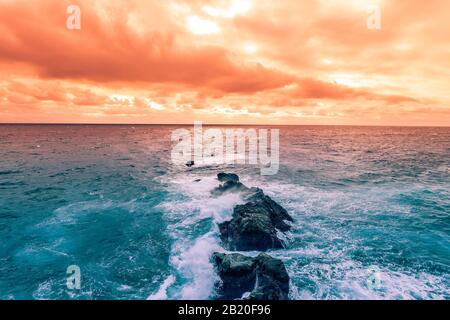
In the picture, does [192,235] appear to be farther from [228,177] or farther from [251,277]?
[228,177]

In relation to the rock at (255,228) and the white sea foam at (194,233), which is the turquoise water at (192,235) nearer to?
the white sea foam at (194,233)

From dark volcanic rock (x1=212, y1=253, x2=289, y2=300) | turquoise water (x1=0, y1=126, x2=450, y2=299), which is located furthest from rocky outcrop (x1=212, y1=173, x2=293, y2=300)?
turquoise water (x1=0, y1=126, x2=450, y2=299)

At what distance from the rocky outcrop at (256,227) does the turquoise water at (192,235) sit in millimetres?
1057

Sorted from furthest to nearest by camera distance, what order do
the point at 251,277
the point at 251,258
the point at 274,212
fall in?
the point at 274,212 < the point at 251,258 < the point at 251,277

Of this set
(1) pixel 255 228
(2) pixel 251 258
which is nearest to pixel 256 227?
(1) pixel 255 228

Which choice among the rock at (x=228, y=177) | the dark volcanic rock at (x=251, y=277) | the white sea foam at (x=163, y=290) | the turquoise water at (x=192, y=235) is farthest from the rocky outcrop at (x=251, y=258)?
the rock at (x=228, y=177)

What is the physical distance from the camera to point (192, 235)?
21.6m

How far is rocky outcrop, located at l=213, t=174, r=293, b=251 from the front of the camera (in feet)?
62.6

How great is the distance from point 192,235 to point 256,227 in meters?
5.79

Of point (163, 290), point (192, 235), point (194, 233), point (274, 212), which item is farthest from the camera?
point (274, 212)

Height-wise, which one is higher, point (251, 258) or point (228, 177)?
point (228, 177)
